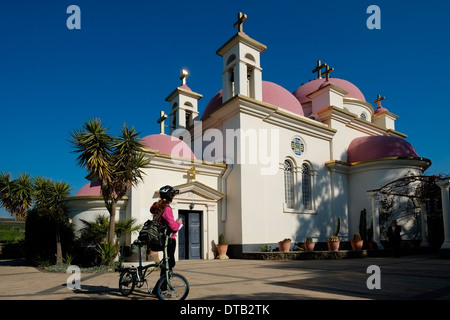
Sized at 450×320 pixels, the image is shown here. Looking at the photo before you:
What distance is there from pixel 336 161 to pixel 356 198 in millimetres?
2768

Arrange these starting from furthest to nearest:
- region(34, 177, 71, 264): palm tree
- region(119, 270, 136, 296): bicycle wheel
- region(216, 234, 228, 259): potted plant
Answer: region(216, 234, 228, 259): potted plant, region(34, 177, 71, 264): palm tree, region(119, 270, 136, 296): bicycle wheel

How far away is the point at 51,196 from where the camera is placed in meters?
13.9

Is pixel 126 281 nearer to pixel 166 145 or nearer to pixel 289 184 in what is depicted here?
pixel 166 145

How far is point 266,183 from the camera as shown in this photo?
17.0 metres

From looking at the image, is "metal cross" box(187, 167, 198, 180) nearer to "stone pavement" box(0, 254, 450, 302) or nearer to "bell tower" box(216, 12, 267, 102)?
"bell tower" box(216, 12, 267, 102)

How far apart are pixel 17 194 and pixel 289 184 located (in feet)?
42.1

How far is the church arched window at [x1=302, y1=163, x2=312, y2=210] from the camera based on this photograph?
63.5 feet

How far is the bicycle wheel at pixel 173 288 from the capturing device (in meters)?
5.15

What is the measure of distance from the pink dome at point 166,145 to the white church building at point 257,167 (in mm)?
49

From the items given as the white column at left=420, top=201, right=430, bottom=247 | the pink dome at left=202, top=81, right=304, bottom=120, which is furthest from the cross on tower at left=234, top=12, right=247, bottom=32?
the white column at left=420, top=201, right=430, bottom=247

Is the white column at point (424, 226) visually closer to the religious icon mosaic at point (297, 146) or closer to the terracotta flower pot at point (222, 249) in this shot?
the religious icon mosaic at point (297, 146)

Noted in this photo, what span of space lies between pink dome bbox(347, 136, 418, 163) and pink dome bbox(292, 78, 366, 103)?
17.4 feet

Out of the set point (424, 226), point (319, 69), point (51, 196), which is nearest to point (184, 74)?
point (319, 69)
